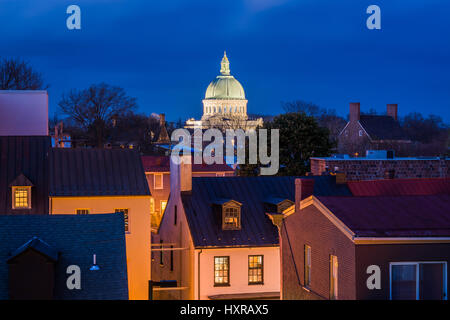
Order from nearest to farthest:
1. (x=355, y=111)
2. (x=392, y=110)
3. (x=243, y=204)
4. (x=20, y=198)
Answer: (x=20, y=198) → (x=243, y=204) → (x=355, y=111) → (x=392, y=110)

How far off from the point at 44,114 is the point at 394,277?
3040 cm

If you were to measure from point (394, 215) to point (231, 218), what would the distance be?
1362 cm

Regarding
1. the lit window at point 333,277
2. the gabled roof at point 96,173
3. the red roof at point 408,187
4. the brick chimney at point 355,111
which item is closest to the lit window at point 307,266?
the lit window at point 333,277

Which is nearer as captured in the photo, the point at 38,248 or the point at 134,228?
the point at 38,248

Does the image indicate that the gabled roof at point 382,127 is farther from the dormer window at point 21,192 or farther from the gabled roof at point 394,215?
the gabled roof at point 394,215

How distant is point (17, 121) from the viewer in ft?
143

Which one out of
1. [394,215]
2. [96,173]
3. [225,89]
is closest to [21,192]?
[96,173]

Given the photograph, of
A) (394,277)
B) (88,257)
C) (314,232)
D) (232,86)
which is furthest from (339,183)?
(232,86)

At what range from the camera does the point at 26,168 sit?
34844mm

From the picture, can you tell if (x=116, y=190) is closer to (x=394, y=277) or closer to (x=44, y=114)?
(x=44, y=114)

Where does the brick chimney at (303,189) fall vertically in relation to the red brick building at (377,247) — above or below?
above

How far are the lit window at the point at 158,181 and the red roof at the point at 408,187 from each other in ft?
98.3

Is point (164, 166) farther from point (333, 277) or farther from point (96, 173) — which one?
point (333, 277)

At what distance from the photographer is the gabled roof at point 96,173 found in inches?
1331
